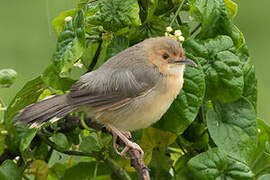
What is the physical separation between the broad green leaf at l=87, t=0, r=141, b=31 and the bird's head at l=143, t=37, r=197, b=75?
187 millimetres

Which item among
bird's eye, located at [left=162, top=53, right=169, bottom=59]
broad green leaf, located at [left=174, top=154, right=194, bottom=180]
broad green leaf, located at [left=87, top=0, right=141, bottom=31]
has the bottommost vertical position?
broad green leaf, located at [left=174, top=154, right=194, bottom=180]

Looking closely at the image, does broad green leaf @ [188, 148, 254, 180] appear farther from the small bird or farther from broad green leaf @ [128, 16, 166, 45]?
broad green leaf @ [128, 16, 166, 45]

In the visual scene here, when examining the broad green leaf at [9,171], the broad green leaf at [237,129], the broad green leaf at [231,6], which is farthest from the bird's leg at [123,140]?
the broad green leaf at [231,6]

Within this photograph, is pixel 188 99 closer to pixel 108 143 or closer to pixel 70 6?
pixel 108 143

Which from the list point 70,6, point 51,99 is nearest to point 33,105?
point 51,99

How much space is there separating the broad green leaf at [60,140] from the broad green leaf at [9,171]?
8.4 inches

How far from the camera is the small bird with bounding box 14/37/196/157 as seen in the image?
2910 mm

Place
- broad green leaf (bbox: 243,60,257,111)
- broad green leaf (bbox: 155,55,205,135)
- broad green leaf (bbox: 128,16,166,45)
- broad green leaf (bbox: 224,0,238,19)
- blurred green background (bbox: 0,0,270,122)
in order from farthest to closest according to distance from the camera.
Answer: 1. blurred green background (bbox: 0,0,270,122)
2. broad green leaf (bbox: 224,0,238,19)
3. broad green leaf (bbox: 128,16,166,45)
4. broad green leaf (bbox: 243,60,257,111)
5. broad green leaf (bbox: 155,55,205,135)

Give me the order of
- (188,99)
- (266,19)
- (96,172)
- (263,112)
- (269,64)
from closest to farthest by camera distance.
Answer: (188,99)
(96,172)
(263,112)
(269,64)
(266,19)

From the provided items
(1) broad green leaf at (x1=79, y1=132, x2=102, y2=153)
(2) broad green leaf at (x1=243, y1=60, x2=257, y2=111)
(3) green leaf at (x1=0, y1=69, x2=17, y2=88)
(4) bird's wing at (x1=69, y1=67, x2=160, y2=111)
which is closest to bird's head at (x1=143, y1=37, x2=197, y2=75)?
(4) bird's wing at (x1=69, y1=67, x2=160, y2=111)

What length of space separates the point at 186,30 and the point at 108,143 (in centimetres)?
66

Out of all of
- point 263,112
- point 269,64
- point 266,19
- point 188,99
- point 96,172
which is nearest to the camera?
point 188,99

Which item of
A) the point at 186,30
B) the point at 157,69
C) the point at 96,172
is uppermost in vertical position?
the point at 186,30

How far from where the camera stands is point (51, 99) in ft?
9.61
